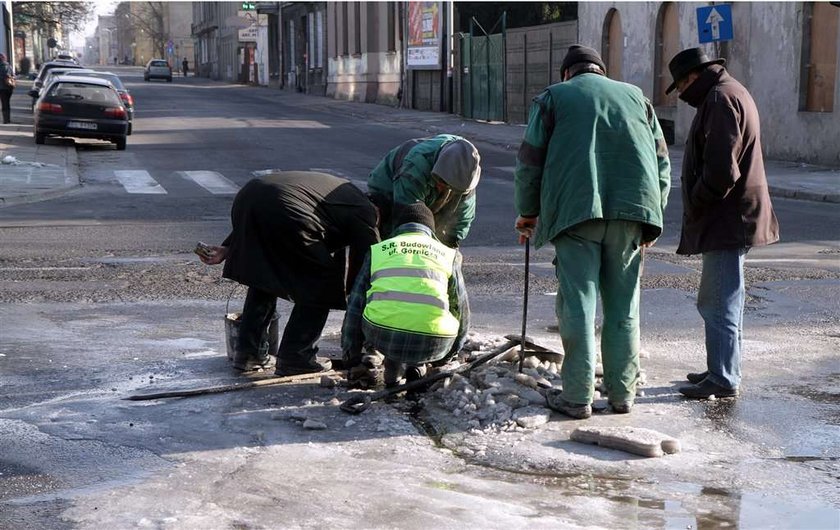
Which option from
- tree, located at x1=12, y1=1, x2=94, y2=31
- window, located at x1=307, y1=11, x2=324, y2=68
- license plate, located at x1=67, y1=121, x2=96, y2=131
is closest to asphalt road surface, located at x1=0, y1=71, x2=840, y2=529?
license plate, located at x1=67, y1=121, x2=96, y2=131

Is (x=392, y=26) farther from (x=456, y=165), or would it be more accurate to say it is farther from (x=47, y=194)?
(x=456, y=165)

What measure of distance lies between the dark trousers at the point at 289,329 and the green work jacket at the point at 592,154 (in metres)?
1.57

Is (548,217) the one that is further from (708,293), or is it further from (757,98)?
(757,98)

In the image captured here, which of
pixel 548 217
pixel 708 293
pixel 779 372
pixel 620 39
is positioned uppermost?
pixel 620 39

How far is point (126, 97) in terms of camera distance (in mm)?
27891

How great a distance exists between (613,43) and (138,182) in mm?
14919

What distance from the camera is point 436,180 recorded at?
593 centimetres

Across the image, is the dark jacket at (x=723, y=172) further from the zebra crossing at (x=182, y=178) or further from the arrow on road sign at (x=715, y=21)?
the arrow on road sign at (x=715, y=21)

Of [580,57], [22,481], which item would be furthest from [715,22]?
[22,481]

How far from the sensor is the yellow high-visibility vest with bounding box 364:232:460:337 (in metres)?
5.67

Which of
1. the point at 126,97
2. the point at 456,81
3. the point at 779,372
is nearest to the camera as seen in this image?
the point at 779,372

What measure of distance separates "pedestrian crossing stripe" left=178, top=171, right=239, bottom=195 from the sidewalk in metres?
1.90

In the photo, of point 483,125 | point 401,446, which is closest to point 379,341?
point 401,446

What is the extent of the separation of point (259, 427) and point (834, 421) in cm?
291
